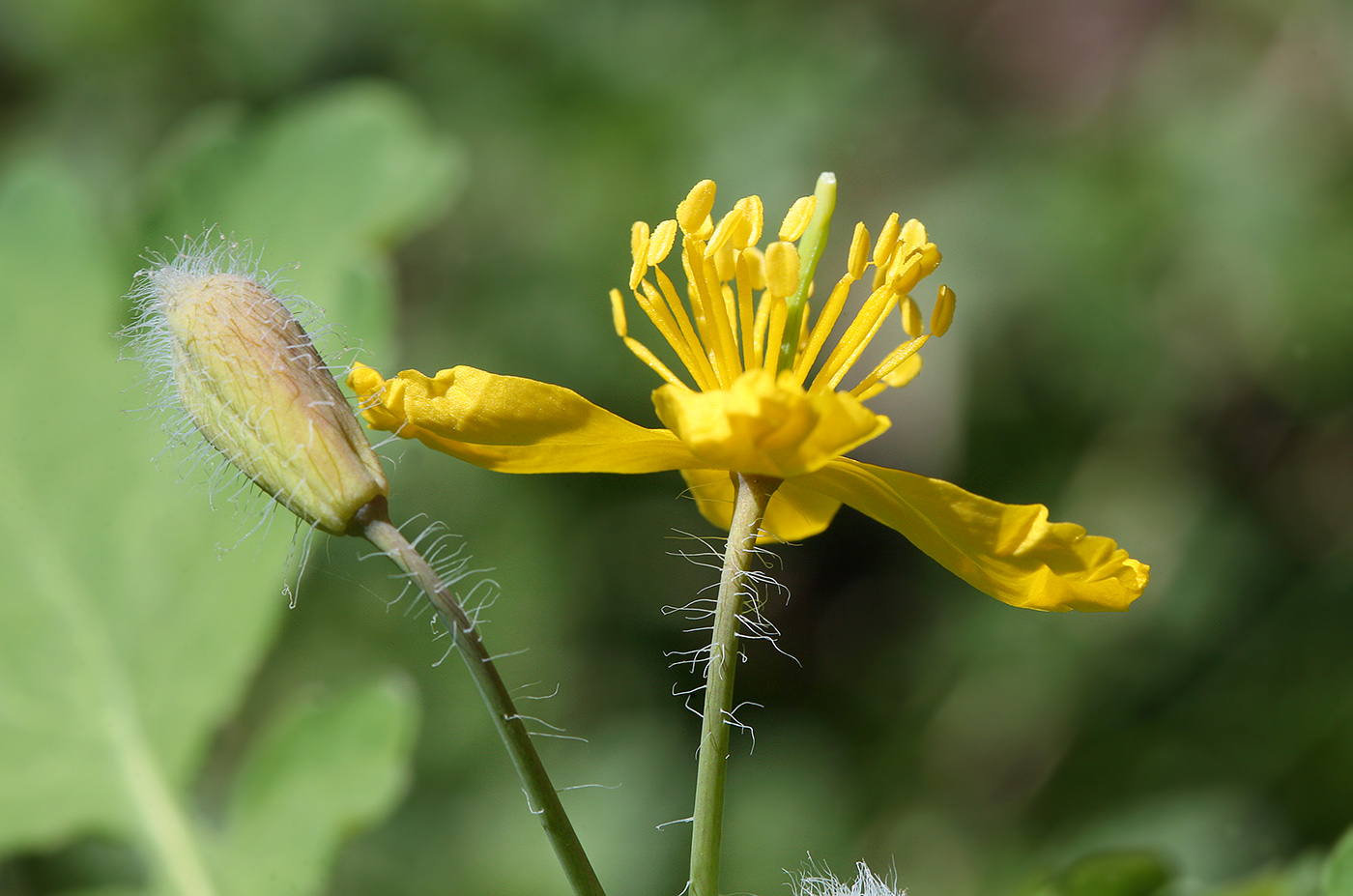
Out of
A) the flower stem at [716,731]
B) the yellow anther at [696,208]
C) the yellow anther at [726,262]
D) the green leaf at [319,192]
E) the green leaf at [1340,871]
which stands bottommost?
the green leaf at [1340,871]

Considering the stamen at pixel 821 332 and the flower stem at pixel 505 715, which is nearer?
the flower stem at pixel 505 715

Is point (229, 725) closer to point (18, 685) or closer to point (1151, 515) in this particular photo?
point (18, 685)

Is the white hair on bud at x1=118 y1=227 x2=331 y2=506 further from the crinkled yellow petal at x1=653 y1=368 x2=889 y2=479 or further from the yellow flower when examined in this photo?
the crinkled yellow petal at x1=653 y1=368 x2=889 y2=479

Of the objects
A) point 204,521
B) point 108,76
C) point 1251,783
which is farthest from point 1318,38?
point 108,76

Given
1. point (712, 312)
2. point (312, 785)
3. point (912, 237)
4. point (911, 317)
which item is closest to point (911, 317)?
point (911, 317)

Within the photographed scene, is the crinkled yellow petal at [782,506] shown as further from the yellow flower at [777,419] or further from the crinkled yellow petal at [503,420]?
the crinkled yellow petal at [503,420]

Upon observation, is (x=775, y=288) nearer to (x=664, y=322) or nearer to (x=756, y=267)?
(x=756, y=267)

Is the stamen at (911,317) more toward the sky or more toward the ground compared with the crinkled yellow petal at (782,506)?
more toward the sky

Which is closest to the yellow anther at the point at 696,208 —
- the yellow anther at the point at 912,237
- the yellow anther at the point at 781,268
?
the yellow anther at the point at 781,268
